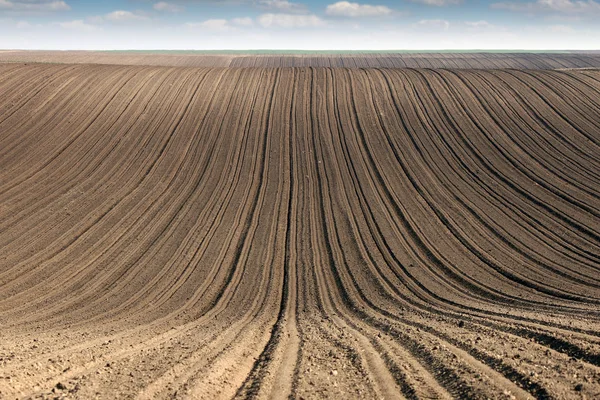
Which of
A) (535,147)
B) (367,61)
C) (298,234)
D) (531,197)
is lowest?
(298,234)

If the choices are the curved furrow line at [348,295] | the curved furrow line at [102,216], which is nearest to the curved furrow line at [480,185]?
the curved furrow line at [348,295]

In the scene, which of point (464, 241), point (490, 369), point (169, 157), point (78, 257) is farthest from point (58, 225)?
point (490, 369)

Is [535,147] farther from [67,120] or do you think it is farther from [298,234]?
[67,120]

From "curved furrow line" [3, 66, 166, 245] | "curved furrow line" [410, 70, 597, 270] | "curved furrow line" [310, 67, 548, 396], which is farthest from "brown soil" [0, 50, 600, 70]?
"curved furrow line" [310, 67, 548, 396]

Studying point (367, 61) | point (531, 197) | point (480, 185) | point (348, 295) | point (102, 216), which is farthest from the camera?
point (367, 61)

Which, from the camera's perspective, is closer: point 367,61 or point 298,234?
point 298,234

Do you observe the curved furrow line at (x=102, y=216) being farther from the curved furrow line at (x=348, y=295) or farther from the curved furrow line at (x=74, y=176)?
the curved furrow line at (x=348, y=295)

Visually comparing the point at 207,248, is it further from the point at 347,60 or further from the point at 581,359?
the point at 347,60

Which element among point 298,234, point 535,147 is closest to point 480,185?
point 535,147

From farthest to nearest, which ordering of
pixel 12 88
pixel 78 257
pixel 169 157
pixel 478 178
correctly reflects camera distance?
pixel 12 88
pixel 169 157
pixel 478 178
pixel 78 257
